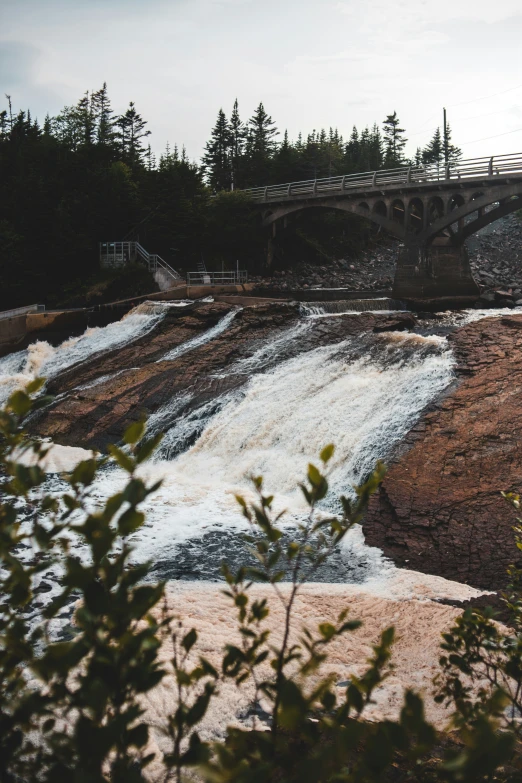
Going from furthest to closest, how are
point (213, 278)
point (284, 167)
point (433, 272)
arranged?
1. point (284, 167)
2. point (213, 278)
3. point (433, 272)

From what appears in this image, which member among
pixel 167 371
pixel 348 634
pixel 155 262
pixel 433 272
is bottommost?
→ pixel 348 634

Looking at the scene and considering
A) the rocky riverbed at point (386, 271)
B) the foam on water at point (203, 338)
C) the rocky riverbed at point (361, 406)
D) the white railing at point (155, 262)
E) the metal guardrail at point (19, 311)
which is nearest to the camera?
the rocky riverbed at point (361, 406)

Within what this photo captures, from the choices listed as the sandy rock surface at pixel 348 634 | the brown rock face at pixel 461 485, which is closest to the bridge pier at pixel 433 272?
the brown rock face at pixel 461 485

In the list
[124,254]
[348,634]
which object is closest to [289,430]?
[348,634]

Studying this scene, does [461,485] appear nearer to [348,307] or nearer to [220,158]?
[348,307]

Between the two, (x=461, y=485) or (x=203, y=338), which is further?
(x=203, y=338)

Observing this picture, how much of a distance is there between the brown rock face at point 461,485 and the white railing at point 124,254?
74.3 feet

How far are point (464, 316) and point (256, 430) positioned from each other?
934cm

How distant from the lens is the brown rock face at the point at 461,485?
8.71 m

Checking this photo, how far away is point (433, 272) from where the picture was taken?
2653 centimetres

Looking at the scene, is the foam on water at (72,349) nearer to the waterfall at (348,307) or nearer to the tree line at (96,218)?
the waterfall at (348,307)

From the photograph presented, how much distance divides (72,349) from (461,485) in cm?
1516

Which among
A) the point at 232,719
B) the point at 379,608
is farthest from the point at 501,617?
the point at 232,719

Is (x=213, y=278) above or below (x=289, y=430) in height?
above
